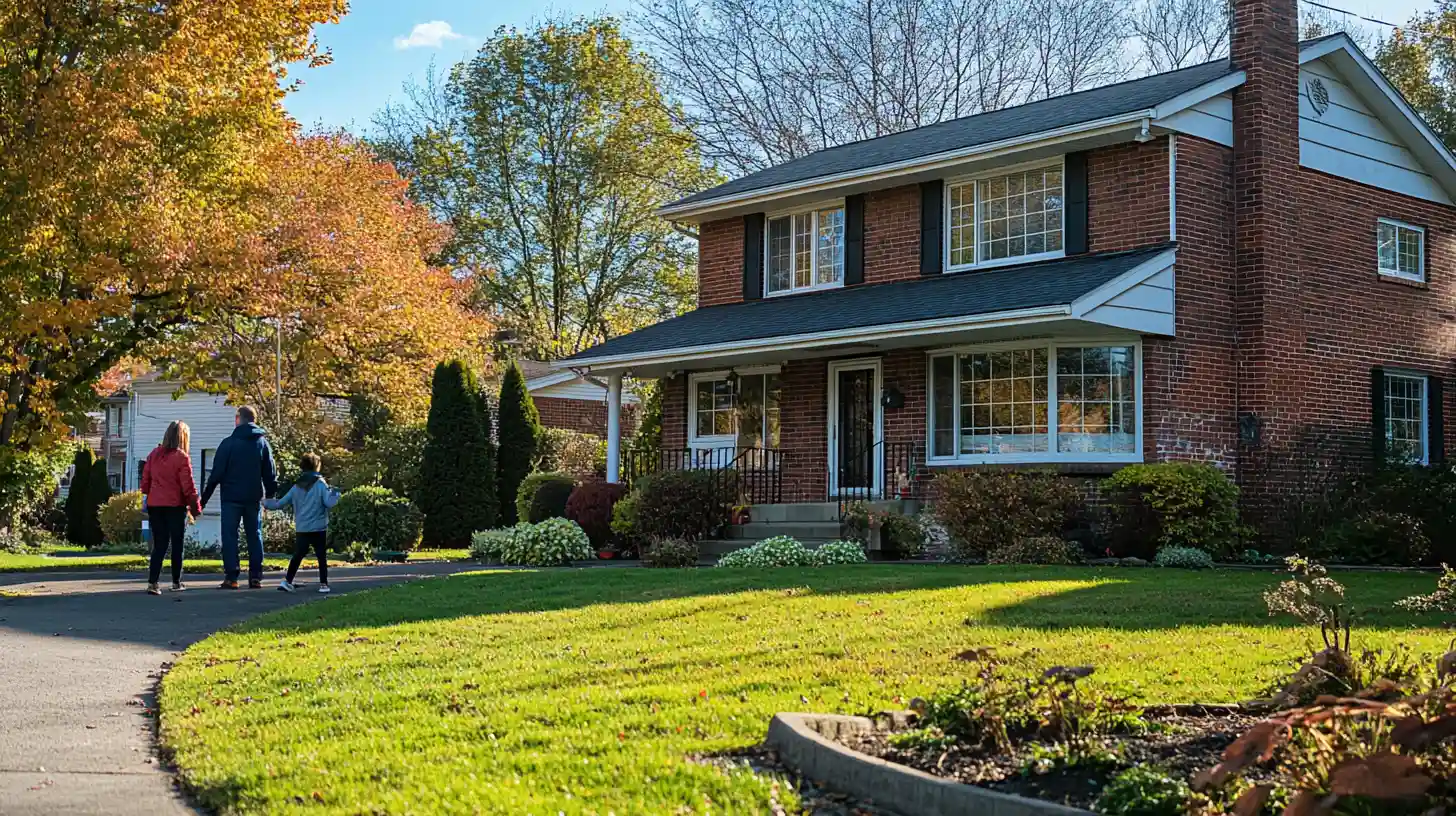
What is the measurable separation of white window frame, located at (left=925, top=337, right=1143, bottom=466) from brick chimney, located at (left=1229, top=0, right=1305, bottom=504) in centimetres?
170

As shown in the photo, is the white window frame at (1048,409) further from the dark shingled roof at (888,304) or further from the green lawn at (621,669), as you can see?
the green lawn at (621,669)

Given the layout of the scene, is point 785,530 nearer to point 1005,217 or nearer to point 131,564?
point 1005,217

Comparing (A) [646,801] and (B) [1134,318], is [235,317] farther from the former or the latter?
(A) [646,801]

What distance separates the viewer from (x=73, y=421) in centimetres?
2308

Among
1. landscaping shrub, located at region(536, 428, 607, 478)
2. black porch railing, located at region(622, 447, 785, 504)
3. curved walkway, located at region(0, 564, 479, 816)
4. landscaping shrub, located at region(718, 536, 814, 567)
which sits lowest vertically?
curved walkway, located at region(0, 564, 479, 816)

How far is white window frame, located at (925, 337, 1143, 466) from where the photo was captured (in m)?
18.4

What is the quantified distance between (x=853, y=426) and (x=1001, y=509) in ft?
15.9

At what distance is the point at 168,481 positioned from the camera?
1430cm

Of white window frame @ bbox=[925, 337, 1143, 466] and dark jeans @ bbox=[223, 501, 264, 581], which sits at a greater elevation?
white window frame @ bbox=[925, 337, 1143, 466]

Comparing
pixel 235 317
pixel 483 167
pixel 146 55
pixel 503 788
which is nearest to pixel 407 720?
pixel 503 788

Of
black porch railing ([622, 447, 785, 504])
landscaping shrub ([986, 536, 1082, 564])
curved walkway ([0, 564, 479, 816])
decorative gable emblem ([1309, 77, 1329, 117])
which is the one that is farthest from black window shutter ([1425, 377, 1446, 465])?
curved walkway ([0, 564, 479, 816])

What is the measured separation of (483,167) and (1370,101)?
27157 millimetres

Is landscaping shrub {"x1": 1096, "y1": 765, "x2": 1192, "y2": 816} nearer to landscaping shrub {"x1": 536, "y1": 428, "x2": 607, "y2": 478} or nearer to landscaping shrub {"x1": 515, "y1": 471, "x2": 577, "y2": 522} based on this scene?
landscaping shrub {"x1": 515, "y1": 471, "x2": 577, "y2": 522}

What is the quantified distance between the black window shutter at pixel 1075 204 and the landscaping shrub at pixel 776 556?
18.8 ft
